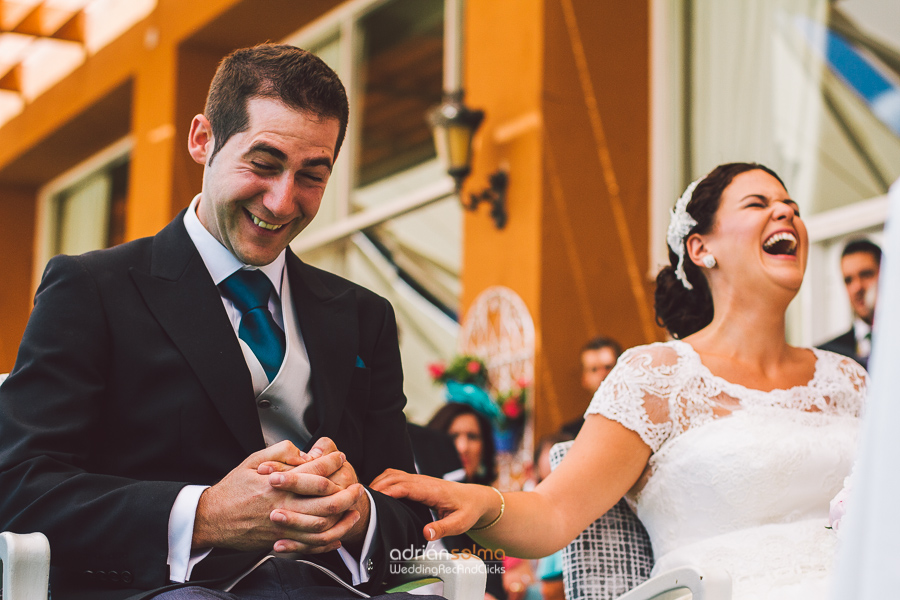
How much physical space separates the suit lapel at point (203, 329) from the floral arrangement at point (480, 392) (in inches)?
135

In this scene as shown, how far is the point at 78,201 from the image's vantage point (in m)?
12.0

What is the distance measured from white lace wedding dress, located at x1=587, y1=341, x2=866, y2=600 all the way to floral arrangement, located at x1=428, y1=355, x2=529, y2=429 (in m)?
2.74

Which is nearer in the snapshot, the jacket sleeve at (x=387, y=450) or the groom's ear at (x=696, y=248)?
the jacket sleeve at (x=387, y=450)

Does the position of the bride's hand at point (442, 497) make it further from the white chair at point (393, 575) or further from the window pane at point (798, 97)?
the window pane at point (798, 97)

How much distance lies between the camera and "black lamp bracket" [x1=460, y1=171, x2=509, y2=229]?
5742mm

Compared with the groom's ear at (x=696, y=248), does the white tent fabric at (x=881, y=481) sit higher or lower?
lower

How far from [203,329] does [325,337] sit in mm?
261

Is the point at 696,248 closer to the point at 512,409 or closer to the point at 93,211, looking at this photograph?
the point at 512,409

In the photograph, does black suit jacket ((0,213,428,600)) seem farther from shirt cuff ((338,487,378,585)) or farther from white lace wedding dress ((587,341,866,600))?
white lace wedding dress ((587,341,866,600))

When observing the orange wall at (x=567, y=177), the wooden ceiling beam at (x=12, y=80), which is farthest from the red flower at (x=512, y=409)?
the wooden ceiling beam at (x=12, y=80)

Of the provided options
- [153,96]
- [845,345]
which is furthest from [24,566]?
[153,96]

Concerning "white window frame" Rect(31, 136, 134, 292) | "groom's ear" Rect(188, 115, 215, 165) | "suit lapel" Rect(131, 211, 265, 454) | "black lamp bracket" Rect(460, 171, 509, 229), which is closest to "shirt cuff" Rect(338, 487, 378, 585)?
"suit lapel" Rect(131, 211, 265, 454)

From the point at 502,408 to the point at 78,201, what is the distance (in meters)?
8.27

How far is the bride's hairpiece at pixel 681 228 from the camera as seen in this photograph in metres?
2.75
